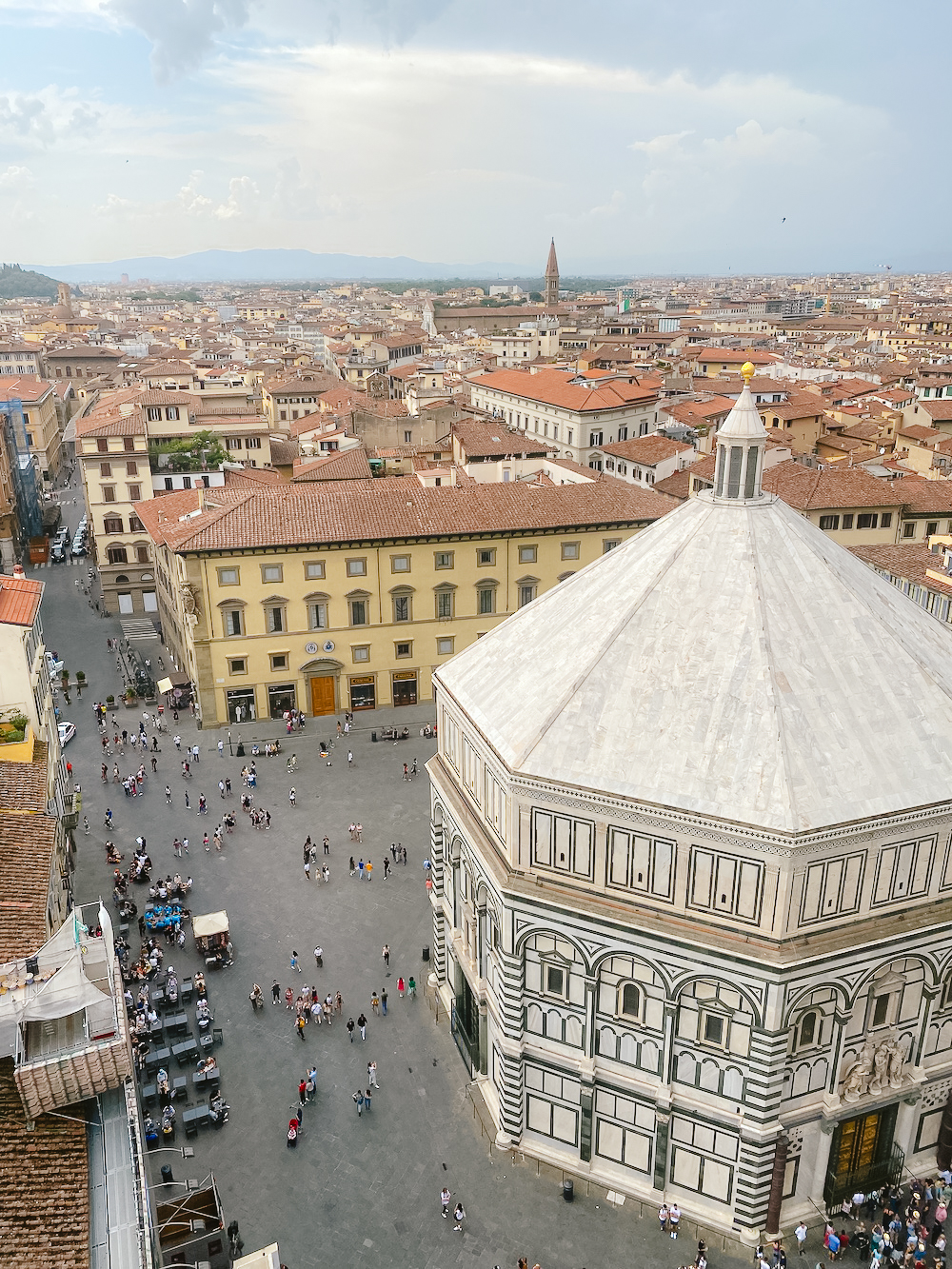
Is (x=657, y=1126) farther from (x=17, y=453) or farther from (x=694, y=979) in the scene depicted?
(x=17, y=453)

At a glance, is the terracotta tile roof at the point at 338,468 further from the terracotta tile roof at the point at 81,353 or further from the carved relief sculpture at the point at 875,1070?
the terracotta tile roof at the point at 81,353

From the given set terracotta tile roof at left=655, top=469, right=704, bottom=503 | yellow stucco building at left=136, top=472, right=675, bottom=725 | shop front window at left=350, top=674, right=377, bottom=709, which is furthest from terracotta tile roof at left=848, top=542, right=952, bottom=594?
shop front window at left=350, top=674, right=377, bottom=709

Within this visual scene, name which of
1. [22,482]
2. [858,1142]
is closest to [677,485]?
[858,1142]

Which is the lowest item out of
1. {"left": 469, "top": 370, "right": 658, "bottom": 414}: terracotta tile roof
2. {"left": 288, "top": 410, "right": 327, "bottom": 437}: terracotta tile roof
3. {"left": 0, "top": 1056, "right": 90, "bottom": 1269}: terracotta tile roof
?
{"left": 0, "top": 1056, "right": 90, "bottom": 1269}: terracotta tile roof

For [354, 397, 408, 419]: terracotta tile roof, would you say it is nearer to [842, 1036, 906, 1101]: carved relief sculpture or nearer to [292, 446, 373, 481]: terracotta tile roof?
[292, 446, 373, 481]: terracotta tile roof

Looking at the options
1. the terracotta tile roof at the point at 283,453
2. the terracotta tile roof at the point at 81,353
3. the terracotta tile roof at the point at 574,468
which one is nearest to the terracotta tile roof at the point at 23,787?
the terracotta tile roof at the point at 574,468

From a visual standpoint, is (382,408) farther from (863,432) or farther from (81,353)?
(81,353)
